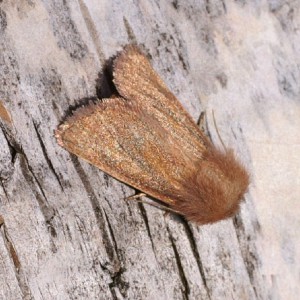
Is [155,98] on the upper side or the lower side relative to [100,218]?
upper

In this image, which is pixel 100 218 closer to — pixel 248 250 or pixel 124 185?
pixel 124 185

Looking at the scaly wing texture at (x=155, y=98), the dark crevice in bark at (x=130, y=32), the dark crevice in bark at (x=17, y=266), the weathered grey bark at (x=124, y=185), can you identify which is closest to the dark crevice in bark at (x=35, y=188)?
the weathered grey bark at (x=124, y=185)

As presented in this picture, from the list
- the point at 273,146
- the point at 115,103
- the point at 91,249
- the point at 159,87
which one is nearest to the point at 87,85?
the point at 115,103

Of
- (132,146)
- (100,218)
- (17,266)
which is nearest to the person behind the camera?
(17,266)

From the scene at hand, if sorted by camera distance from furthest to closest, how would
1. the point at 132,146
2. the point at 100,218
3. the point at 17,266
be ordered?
the point at 132,146
the point at 100,218
the point at 17,266

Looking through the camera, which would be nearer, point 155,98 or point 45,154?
point 45,154

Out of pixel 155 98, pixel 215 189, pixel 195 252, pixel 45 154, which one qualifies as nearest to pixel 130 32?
pixel 155 98

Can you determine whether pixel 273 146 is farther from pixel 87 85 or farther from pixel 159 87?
pixel 87 85
